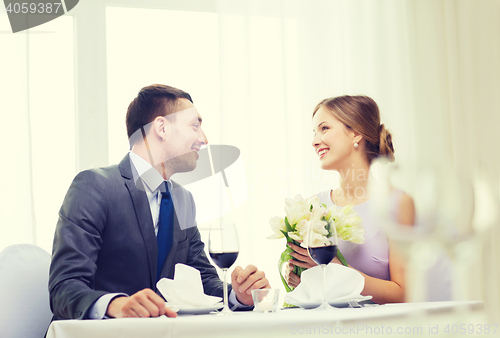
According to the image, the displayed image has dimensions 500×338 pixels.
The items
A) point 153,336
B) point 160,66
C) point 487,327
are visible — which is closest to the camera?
point 487,327

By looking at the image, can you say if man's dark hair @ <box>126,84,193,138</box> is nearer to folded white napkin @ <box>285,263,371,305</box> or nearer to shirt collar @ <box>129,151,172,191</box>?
shirt collar @ <box>129,151,172,191</box>

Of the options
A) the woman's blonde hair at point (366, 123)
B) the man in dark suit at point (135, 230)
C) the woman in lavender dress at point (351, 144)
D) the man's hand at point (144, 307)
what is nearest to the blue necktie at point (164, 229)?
the man in dark suit at point (135, 230)

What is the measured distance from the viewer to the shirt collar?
4.52 ft

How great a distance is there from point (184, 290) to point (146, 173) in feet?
1.94

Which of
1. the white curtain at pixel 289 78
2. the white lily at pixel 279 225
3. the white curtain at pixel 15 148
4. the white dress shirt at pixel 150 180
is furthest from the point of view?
the white curtain at pixel 289 78

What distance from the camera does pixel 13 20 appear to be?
209cm

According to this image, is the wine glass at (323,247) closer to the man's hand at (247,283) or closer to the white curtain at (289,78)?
the man's hand at (247,283)

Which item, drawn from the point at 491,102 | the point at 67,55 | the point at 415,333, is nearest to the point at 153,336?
the point at 415,333

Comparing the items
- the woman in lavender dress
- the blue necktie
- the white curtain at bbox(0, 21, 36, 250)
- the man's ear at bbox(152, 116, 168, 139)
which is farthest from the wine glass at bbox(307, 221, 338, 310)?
the white curtain at bbox(0, 21, 36, 250)

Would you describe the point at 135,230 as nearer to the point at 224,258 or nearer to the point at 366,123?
the point at 224,258

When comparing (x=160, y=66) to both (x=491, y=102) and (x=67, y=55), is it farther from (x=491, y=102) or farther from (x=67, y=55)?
(x=491, y=102)

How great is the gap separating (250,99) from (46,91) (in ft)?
3.26

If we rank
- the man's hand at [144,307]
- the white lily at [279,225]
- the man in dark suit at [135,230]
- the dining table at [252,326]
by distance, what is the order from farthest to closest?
the white lily at [279,225], the man in dark suit at [135,230], the man's hand at [144,307], the dining table at [252,326]

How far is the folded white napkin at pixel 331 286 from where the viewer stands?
89cm
